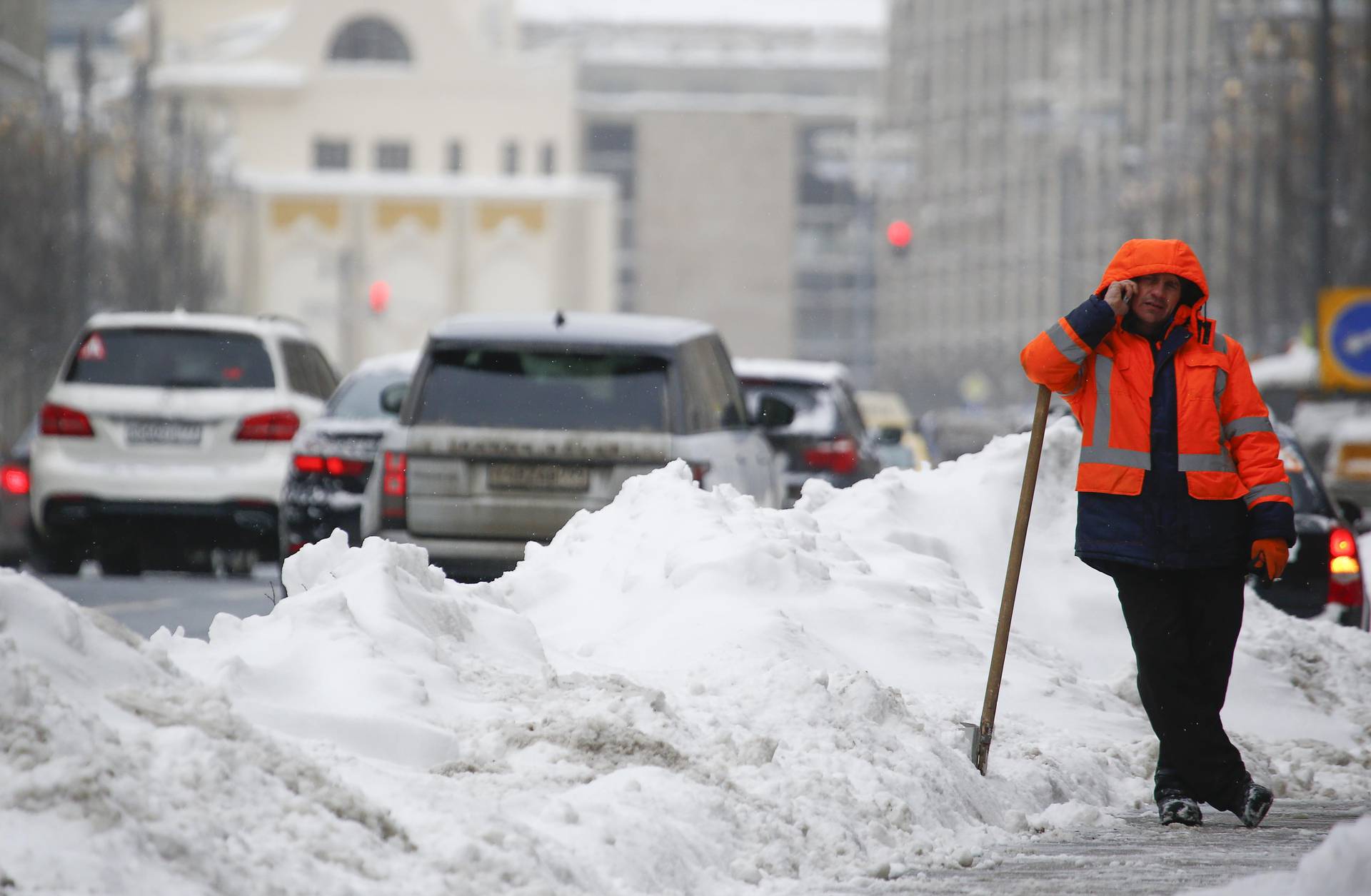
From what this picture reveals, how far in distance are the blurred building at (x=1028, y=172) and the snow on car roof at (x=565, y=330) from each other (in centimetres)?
5209

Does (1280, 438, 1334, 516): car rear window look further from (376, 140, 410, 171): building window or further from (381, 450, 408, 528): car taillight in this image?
(376, 140, 410, 171): building window

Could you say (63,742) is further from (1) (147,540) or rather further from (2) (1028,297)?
(2) (1028,297)

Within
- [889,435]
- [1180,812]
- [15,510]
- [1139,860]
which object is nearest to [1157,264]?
[1180,812]

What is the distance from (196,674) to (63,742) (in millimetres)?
1352

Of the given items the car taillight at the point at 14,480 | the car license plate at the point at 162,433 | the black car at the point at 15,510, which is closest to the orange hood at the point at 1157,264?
the car license plate at the point at 162,433

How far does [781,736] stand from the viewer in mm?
7191

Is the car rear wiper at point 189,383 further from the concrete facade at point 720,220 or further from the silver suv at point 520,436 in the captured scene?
the concrete facade at point 720,220

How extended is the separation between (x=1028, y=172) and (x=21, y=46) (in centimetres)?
6441

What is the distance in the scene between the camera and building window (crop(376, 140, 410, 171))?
110375mm

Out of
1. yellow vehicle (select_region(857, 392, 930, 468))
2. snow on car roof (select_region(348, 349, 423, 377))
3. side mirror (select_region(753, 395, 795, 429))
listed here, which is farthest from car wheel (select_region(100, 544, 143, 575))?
side mirror (select_region(753, 395, 795, 429))

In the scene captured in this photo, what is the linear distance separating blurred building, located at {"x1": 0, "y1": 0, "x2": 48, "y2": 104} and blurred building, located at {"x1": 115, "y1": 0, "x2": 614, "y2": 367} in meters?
33.6

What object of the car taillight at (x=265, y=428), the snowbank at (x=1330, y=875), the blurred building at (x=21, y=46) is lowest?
the car taillight at (x=265, y=428)

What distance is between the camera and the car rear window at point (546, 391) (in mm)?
11742

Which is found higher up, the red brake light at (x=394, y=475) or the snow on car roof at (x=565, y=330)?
the snow on car roof at (x=565, y=330)
